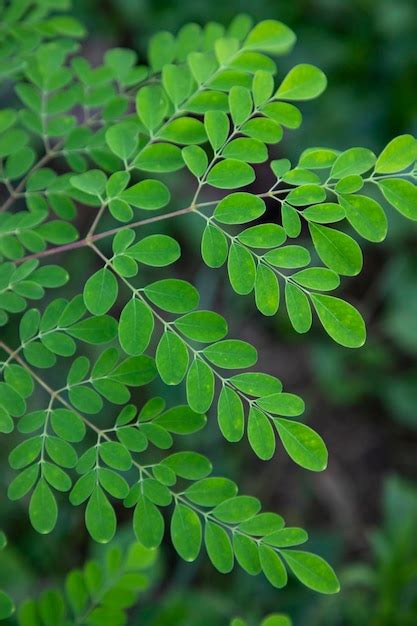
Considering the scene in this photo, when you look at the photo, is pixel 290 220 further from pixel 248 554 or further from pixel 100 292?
pixel 248 554

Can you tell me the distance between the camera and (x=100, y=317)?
1.01 m

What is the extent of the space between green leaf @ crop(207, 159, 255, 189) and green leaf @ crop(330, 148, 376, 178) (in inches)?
4.1

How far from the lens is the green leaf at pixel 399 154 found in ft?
3.09

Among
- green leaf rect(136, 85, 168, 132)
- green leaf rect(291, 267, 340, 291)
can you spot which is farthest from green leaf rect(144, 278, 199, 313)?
green leaf rect(136, 85, 168, 132)

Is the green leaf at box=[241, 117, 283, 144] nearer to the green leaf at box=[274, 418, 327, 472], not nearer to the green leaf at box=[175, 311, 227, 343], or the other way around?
the green leaf at box=[175, 311, 227, 343]

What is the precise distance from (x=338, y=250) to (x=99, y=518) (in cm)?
44

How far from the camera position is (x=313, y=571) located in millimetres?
980

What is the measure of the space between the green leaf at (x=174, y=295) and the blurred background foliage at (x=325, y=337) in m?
1.31

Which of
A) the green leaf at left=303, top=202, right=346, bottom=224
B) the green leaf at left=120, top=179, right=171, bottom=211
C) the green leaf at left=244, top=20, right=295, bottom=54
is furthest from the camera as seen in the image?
the green leaf at left=244, top=20, right=295, bottom=54

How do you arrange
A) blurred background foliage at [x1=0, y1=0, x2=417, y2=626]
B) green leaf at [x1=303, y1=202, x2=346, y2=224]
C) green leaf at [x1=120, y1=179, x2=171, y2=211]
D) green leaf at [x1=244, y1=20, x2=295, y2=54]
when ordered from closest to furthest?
1. green leaf at [x1=303, y1=202, x2=346, y2=224]
2. green leaf at [x1=120, y1=179, x2=171, y2=211]
3. green leaf at [x1=244, y1=20, x2=295, y2=54]
4. blurred background foliage at [x1=0, y1=0, x2=417, y2=626]

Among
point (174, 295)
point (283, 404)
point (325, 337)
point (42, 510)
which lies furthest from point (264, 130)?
point (325, 337)

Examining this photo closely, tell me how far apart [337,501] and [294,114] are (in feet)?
5.50

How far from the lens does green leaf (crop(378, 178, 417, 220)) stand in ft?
3.06

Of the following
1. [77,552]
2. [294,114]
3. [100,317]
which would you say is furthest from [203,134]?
[77,552]
